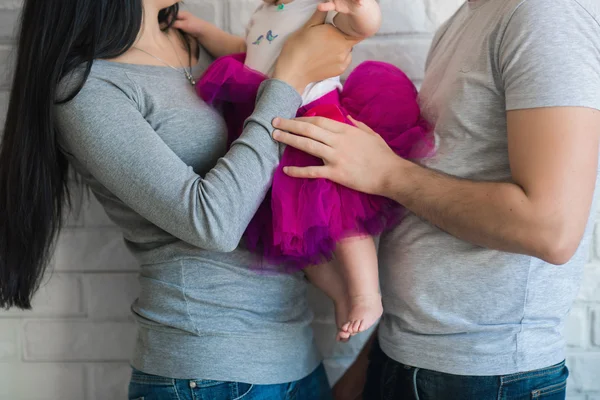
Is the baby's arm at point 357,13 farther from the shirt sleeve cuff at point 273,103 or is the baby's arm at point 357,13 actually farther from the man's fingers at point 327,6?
the shirt sleeve cuff at point 273,103

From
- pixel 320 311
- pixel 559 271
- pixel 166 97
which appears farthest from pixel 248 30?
pixel 559 271

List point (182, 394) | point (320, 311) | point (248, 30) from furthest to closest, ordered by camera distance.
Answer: point (320, 311), point (248, 30), point (182, 394)

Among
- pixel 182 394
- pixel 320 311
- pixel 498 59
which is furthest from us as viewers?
pixel 320 311

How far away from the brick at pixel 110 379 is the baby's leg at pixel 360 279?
66 centimetres

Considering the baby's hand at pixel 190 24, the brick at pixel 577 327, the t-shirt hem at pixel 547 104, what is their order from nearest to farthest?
the t-shirt hem at pixel 547 104 < the baby's hand at pixel 190 24 < the brick at pixel 577 327

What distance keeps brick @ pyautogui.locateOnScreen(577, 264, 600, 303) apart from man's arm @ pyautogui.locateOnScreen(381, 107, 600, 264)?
573 mm

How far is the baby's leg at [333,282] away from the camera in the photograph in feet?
3.72

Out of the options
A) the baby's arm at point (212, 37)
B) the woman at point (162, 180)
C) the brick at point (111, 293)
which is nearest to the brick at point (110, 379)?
the brick at point (111, 293)

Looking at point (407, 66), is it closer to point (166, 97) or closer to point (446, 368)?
point (166, 97)

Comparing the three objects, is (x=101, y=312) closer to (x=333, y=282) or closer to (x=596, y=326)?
(x=333, y=282)

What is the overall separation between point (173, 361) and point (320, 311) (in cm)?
47

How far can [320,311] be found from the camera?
1369mm

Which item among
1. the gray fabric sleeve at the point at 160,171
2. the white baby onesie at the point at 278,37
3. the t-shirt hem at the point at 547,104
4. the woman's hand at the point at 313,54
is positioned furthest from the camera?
the white baby onesie at the point at 278,37

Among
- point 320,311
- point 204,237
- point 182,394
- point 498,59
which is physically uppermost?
point 498,59
